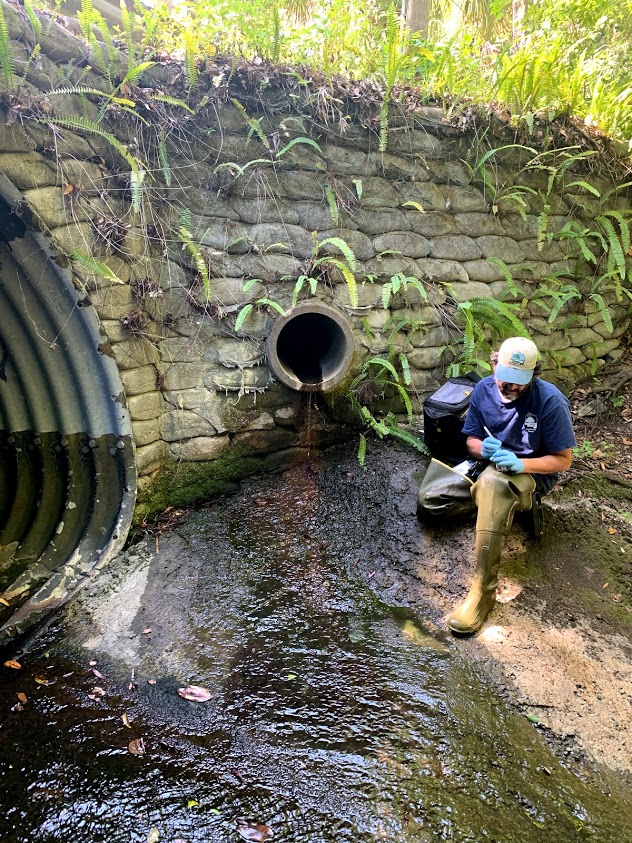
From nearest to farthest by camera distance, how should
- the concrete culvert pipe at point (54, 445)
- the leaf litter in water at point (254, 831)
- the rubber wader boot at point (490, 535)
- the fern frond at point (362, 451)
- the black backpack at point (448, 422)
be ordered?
the leaf litter in water at point (254, 831) → the rubber wader boot at point (490, 535) → the concrete culvert pipe at point (54, 445) → the black backpack at point (448, 422) → the fern frond at point (362, 451)

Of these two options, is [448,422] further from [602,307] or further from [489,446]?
[602,307]

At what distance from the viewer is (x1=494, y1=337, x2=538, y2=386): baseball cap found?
9.48 feet

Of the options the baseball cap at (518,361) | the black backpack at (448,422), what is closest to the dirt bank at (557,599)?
the black backpack at (448,422)

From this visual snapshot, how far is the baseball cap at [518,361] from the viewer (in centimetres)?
289

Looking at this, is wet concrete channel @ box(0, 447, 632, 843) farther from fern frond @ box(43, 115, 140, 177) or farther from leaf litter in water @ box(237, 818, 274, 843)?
fern frond @ box(43, 115, 140, 177)

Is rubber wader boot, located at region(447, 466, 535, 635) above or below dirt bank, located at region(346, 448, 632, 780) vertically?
above

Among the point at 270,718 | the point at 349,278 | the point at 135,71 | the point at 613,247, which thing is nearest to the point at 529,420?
the point at 349,278

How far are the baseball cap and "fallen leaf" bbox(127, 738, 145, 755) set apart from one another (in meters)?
2.85

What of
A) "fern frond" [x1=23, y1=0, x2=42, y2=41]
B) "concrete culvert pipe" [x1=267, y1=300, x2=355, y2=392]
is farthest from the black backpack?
"fern frond" [x1=23, y1=0, x2=42, y2=41]

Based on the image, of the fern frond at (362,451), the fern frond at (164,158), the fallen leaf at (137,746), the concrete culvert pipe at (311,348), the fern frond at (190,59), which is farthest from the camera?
the fern frond at (362,451)

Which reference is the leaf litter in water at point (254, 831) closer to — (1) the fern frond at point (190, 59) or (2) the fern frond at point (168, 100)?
(2) the fern frond at point (168, 100)

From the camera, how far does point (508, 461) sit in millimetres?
2922

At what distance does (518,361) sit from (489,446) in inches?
22.4

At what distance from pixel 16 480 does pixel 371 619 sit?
286 centimetres
